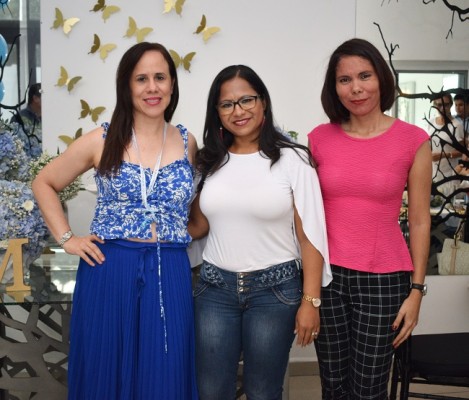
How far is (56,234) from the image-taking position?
1.94m

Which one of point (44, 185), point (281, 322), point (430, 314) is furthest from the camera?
point (430, 314)

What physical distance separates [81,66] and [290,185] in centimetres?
183

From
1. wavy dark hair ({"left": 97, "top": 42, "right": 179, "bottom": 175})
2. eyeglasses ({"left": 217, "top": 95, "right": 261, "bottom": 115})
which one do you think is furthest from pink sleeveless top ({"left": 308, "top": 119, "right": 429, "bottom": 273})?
wavy dark hair ({"left": 97, "top": 42, "right": 179, "bottom": 175})

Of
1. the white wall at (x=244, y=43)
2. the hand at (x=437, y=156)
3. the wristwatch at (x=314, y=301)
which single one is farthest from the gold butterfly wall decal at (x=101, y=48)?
the wristwatch at (x=314, y=301)

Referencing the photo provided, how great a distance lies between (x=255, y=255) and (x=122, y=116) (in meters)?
0.62

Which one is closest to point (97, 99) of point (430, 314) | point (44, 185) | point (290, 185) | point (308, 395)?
point (44, 185)

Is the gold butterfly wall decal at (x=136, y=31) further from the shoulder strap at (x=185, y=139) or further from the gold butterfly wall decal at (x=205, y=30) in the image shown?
the shoulder strap at (x=185, y=139)

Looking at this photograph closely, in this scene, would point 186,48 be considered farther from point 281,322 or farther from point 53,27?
point 281,322

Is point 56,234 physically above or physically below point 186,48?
below

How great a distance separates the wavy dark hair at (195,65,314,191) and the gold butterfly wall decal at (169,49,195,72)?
53.5 inches

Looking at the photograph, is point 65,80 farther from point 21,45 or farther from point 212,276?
point 212,276

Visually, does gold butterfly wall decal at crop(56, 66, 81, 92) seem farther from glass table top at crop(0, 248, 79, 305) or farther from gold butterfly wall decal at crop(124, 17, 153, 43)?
glass table top at crop(0, 248, 79, 305)

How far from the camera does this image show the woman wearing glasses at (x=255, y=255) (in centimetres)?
176

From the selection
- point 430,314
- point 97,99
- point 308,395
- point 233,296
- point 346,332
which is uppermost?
point 97,99
